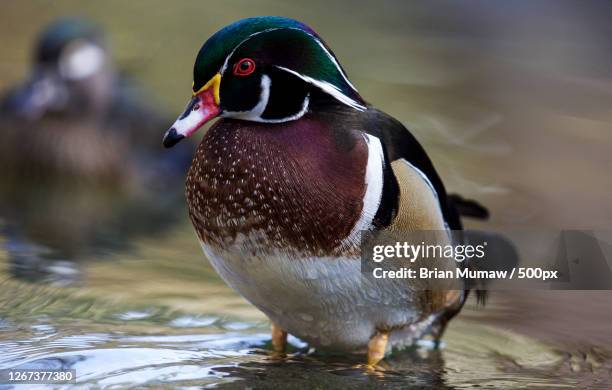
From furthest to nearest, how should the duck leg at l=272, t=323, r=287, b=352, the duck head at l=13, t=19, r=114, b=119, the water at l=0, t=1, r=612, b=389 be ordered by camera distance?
1. the duck head at l=13, t=19, r=114, b=119
2. the duck leg at l=272, t=323, r=287, b=352
3. the water at l=0, t=1, r=612, b=389

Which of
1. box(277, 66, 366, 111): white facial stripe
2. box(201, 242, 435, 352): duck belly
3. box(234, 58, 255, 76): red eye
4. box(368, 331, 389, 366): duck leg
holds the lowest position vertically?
box(368, 331, 389, 366): duck leg

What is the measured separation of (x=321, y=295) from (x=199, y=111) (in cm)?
66

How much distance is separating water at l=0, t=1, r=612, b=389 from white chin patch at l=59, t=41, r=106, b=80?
56 centimetres

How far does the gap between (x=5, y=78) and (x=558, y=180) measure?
4.11 m

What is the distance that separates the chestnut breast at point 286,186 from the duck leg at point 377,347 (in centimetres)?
49

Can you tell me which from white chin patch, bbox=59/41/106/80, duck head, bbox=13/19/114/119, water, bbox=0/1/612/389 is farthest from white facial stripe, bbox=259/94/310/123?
white chin patch, bbox=59/41/106/80

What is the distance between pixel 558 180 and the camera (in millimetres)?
6684

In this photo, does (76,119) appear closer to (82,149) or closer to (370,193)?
(82,149)

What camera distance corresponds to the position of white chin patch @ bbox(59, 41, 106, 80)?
7.38 meters

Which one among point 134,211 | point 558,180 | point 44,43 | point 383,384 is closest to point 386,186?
point 383,384

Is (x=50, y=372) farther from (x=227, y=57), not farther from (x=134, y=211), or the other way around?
(x=134, y=211)

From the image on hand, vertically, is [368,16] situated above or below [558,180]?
above

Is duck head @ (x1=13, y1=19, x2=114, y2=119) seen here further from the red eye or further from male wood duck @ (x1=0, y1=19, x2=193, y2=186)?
the red eye

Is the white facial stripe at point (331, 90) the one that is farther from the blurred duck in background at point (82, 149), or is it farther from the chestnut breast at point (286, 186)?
the blurred duck in background at point (82, 149)
